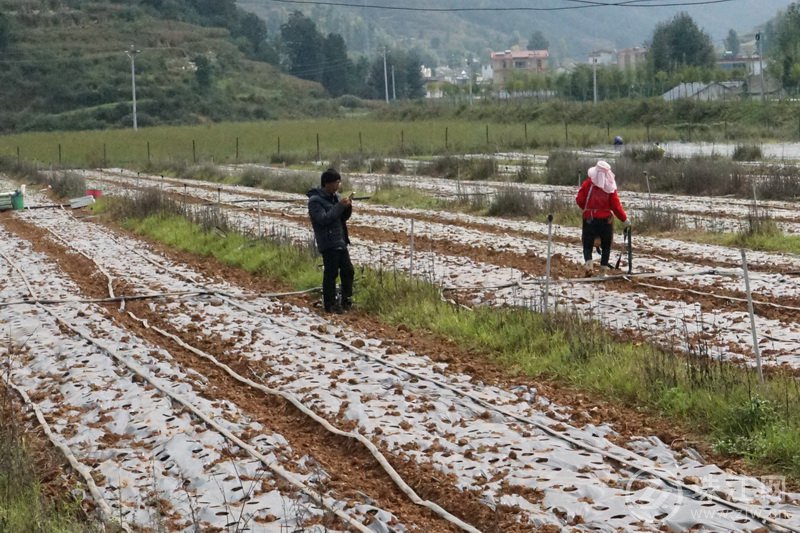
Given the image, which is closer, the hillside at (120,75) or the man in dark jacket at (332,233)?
the man in dark jacket at (332,233)

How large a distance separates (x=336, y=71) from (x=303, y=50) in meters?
11.2

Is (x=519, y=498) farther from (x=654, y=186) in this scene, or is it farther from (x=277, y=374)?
(x=654, y=186)

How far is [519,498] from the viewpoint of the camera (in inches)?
257

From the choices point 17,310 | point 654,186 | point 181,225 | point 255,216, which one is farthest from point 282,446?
point 654,186

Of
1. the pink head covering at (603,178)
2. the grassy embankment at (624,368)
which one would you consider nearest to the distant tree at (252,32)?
the pink head covering at (603,178)

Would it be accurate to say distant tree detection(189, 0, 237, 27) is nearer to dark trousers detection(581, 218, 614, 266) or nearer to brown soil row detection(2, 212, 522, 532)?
dark trousers detection(581, 218, 614, 266)

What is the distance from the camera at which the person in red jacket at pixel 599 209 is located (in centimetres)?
1366

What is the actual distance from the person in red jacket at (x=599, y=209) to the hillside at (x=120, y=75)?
87.9m

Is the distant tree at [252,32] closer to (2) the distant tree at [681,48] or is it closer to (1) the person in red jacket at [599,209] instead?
(2) the distant tree at [681,48]

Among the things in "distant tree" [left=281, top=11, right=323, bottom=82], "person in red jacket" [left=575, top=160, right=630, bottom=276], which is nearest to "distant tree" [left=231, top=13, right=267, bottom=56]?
"distant tree" [left=281, top=11, right=323, bottom=82]

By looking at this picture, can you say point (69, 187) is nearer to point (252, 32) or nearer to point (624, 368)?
point (624, 368)

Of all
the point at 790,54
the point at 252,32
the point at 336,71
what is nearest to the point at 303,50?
the point at 252,32

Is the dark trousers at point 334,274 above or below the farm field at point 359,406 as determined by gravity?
above

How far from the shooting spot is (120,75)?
110 metres
